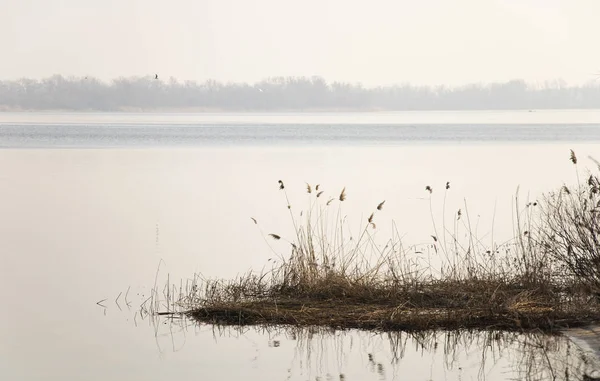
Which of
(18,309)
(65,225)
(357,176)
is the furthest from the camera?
(357,176)

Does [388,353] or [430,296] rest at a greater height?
[430,296]

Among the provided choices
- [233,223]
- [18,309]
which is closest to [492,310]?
[18,309]

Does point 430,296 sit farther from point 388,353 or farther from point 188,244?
point 188,244

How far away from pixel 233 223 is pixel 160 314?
30.3 feet

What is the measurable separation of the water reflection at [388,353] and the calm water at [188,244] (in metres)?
0.02

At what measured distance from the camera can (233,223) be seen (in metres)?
19.1

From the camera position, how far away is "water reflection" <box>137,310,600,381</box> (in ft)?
25.2

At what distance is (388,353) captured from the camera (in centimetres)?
831

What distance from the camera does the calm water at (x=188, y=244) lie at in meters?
8.12

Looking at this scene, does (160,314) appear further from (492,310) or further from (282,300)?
(492,310)

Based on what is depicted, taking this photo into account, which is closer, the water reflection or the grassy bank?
the water reflection

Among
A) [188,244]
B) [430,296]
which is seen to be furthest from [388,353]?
[188,244]

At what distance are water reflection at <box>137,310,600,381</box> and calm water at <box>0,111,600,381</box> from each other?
23 mm

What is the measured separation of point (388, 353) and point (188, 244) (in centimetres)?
807
